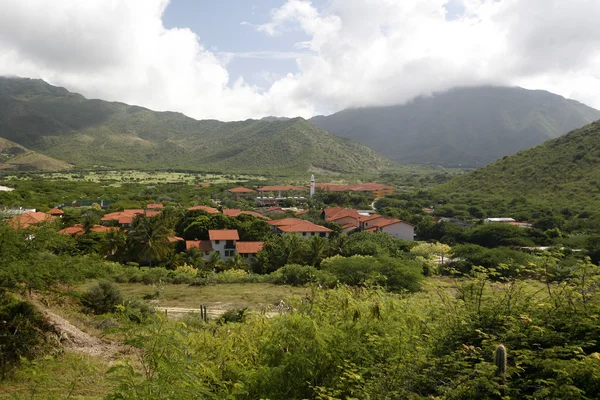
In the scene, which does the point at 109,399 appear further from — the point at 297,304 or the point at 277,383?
the point at 297,304

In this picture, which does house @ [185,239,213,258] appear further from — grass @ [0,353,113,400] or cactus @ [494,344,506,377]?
cactus @ [494,344,506,377]

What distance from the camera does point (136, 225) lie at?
31938 millimetres

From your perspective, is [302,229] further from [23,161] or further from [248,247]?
[23,161]

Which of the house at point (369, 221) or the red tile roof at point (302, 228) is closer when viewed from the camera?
the red tile roof at point (302, 228)

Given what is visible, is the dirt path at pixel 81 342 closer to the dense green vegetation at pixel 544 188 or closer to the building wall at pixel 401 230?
the building wall at pixel 401 230

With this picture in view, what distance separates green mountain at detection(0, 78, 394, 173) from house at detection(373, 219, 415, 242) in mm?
90934

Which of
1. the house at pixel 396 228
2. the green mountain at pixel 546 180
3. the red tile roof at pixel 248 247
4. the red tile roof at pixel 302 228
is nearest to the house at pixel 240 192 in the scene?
the red tile roof at pixel 302 228

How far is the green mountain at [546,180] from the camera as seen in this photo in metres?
54.8

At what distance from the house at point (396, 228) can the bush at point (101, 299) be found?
33.0m

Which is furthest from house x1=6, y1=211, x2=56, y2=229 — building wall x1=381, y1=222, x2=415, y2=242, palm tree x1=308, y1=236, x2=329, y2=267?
building wall x1=381, y1=222, x2=415, y2=242

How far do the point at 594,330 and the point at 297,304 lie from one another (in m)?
5.91

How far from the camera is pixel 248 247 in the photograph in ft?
117

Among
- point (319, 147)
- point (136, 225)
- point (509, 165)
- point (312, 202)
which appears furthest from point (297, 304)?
point (319, 147)

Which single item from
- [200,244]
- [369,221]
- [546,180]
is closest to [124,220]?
[200,244]
